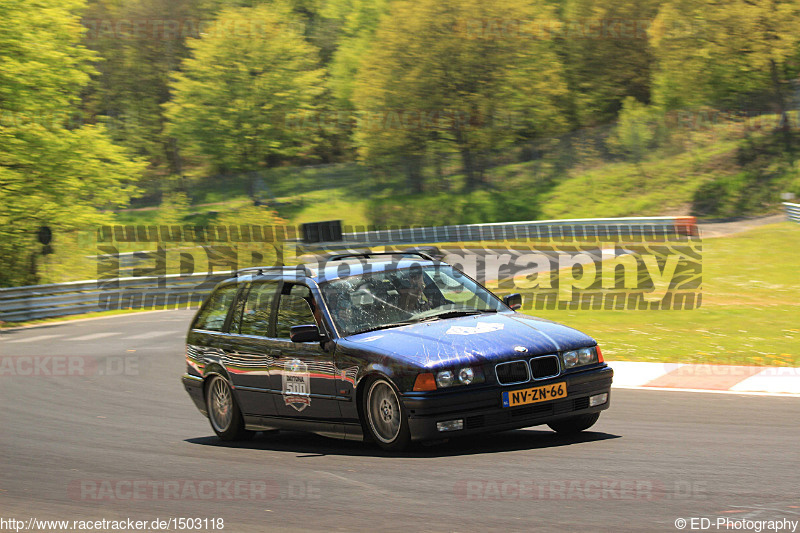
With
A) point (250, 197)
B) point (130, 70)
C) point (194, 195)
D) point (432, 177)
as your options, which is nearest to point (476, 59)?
point (432, 177)

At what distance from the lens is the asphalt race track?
574 cm

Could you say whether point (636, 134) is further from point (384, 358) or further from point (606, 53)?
point (384, 358)

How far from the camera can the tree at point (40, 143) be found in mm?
29203

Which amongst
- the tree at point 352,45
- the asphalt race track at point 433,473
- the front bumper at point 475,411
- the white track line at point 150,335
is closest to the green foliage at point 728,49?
the tree at point 352,45

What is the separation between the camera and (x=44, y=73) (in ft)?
98.5

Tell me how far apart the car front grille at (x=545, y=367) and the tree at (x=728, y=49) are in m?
50.2

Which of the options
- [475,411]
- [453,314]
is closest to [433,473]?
[475,411]

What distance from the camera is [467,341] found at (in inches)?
299

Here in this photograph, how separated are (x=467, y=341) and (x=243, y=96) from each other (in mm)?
64992

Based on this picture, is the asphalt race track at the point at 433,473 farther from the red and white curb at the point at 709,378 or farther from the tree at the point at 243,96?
the tree at the point at 243,96

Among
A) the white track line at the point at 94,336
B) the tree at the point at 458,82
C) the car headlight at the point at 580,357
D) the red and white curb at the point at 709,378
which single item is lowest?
the white track line at the point at 94,336

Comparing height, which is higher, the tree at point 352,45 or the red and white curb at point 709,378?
the tree at point 352,45

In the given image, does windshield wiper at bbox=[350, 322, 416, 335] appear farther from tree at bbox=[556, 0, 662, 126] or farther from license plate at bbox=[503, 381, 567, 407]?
tree at bbox=[556, 0, 662, 126]

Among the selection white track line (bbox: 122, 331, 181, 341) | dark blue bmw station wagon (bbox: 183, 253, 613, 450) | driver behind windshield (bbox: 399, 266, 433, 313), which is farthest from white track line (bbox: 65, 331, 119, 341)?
driver behind windshield (bbox: 399, 266, 433, 313)
